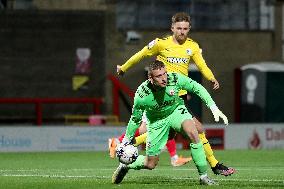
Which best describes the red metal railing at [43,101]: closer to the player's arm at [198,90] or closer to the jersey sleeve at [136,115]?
the jersey sleeve at [136,115]

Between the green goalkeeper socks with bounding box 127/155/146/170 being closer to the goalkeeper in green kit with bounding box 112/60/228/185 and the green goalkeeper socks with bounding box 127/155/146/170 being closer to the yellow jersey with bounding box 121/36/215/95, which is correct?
the goalkeeper in green kit with bounding box 112/60/228/185

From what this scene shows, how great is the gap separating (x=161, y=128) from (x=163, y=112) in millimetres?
225

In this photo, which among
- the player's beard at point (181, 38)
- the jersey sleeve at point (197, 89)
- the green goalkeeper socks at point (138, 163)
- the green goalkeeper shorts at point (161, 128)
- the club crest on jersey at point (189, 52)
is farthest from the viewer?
the club crest on jersey at point (189, 52)

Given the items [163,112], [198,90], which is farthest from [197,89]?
[163,112]

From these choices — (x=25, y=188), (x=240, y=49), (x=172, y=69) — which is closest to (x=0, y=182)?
(x=25, y=188)

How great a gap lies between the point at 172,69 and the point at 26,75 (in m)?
19.2

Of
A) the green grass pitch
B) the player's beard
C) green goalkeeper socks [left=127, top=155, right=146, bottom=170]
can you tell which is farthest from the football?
the player's beard

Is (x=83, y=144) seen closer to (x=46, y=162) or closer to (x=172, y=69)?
(x=46, y=162)

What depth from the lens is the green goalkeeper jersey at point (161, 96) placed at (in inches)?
522

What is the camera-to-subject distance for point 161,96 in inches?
523

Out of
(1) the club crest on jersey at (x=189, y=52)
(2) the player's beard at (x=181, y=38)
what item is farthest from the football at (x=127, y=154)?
(1) the club crest on jersey at (x=189, y=52)

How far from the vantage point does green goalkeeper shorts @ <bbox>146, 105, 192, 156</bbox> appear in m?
13.4

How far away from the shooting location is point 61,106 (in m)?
34.0

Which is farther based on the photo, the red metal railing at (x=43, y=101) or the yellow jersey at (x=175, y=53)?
the red metal railing at (x=43, y=101)
